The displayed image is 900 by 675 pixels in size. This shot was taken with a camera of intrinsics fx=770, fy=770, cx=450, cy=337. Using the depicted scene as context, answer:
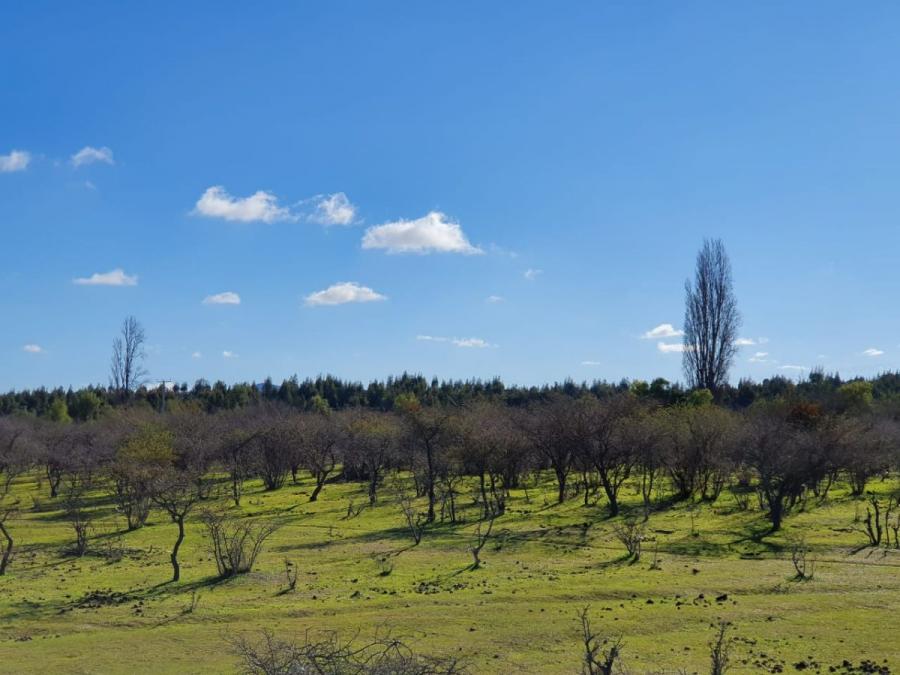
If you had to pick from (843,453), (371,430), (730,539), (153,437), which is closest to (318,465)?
(371,430)

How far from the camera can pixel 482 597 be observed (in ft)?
70.1

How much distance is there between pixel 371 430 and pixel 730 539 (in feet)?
94.7

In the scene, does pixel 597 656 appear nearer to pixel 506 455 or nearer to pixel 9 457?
pixel 506 455

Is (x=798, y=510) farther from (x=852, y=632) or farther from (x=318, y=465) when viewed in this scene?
(x=318, y=465)

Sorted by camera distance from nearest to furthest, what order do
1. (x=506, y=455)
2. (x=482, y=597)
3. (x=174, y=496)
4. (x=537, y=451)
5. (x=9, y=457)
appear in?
(x=482, y=597) → (x=174, y=496) → (x=506, y=455) → (x=537, y=451) → (x=9, y=457)

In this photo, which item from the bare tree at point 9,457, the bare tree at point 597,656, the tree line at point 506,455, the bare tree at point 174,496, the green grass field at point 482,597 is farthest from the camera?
the bare tree at point 9,457

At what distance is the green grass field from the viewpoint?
16.6m

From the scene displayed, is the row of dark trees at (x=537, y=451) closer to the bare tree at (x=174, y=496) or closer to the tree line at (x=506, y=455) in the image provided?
the tree line at (x=506, y=455)

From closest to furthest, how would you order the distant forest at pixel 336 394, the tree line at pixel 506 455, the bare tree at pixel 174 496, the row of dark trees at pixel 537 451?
the bare tree at pixel 174 496
the tree line at pixel 506 455
the row of dark trees at pixel 537 451
the distant forest at pixel 336 394

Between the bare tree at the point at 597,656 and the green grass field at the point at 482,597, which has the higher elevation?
the bare tree at the point at 597,656

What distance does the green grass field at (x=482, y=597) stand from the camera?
653 inches

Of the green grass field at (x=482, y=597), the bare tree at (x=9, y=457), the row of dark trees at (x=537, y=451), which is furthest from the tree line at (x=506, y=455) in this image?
the green grass field at (x=482, y=597)

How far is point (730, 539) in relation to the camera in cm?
3212

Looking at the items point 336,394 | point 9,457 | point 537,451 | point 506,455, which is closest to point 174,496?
point 506,455
